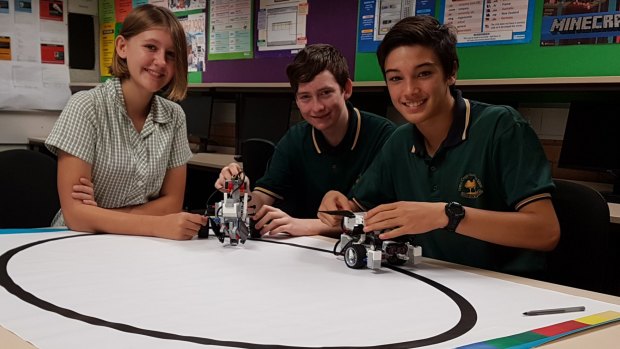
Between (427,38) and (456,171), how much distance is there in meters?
0.35

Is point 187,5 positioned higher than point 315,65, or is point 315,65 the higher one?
point 187,5

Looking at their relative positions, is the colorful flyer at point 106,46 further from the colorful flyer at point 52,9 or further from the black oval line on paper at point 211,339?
the black oval line on paper at point 211,339

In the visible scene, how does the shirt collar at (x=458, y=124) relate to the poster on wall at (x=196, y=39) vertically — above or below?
below

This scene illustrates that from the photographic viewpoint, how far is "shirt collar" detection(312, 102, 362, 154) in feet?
6.83

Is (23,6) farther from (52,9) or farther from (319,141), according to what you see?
(319,141)

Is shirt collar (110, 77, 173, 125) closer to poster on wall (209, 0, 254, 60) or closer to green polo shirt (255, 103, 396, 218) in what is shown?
green polo shirt (255, 103, 396, 218)

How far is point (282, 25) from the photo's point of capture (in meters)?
4.18

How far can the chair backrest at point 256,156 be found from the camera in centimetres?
323

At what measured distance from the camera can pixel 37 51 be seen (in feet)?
16.7

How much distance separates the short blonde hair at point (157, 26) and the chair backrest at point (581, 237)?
120cm

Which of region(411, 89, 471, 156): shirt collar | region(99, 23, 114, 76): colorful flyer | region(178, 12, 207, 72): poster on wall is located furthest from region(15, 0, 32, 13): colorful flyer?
region(411, 89, 471, 156): shirt collar

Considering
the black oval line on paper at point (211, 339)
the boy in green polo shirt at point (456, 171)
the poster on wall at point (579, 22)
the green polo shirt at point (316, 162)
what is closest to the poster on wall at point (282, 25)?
the poster on wall at point (579, 22)

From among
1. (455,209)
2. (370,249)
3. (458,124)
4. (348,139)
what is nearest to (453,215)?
(455,209)

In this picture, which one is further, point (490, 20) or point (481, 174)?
point (490, 20)
